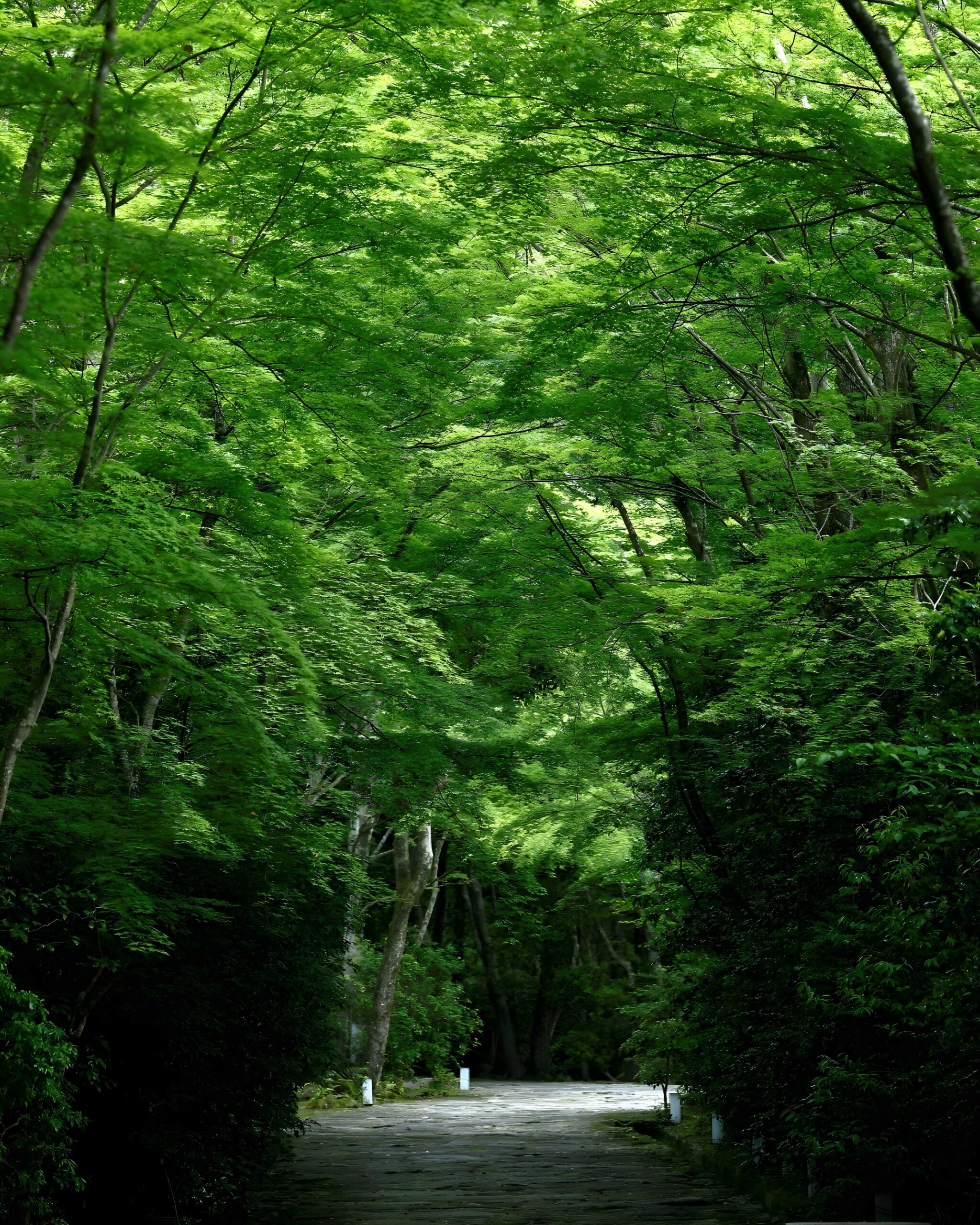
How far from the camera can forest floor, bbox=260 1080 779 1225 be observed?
418 inches

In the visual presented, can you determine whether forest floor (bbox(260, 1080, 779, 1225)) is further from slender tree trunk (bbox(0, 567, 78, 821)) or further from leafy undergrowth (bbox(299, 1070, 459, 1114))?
slender tree trunk (bbox(0, 567, 78, 821))

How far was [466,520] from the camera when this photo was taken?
607 inches

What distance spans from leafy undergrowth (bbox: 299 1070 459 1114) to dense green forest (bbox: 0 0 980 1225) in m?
7.36

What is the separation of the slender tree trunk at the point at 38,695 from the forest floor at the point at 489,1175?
605 cm

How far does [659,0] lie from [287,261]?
4042 millimetres

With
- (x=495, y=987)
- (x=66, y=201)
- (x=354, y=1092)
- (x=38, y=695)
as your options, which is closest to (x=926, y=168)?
(x=66, y=201)

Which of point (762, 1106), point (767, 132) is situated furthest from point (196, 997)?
point (767, 132)

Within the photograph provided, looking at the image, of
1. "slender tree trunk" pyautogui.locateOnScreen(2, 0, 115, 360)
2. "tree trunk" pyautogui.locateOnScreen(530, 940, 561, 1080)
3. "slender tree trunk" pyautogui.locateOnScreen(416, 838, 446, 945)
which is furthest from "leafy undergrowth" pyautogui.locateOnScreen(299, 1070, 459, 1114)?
"slender tree trunk" pyautogui.locateOnScreen(2, 0, 115, 360)

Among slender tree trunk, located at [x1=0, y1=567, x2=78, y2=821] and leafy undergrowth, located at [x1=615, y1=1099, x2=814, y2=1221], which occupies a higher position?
slender tree trunk, located at [x1=0, y1=567, x2=78, y2=821]

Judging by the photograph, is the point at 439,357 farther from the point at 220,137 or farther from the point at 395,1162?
the point at 395,1162

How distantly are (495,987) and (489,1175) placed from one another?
21.8 meters

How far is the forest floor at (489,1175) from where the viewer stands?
1062 centimetres

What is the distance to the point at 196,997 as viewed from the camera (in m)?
9.82

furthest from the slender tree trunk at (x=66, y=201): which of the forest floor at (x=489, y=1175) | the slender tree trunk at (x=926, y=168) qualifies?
the forest floor at (x=489, y=1175)
